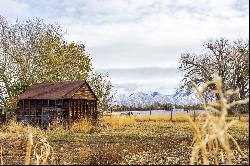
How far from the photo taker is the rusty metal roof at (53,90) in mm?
36500

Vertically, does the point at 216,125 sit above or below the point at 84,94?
below

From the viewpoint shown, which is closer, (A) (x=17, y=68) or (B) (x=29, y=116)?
(B) (x=29, y=116)

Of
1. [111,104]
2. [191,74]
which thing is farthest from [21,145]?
[191,74]

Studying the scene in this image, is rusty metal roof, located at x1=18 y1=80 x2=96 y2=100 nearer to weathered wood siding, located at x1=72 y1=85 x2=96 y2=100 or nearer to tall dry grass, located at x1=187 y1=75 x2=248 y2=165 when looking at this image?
weathered wood siding, located at x1=72 y1=85 x2=96 y2=100

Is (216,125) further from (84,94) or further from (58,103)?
(84,94)

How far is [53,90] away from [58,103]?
194cm

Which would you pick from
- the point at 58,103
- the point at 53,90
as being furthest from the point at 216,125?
the point at 53,90

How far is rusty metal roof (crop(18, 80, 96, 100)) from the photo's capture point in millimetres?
36500

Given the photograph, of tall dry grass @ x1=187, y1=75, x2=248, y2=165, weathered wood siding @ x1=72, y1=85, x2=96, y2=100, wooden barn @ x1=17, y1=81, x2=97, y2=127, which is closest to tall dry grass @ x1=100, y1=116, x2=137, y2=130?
wooden barn @ x1=17, y1=81, x2=97, y2=127

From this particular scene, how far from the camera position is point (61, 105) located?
3669cm

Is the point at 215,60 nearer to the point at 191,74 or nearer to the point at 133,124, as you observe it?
the point at 191,74

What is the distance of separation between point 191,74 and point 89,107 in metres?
24.7

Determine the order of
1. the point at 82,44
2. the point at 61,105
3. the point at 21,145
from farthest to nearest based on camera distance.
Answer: the point at 82,44 → the point at 61,105 → the point at 21,145

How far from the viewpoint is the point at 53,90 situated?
1515 inches
